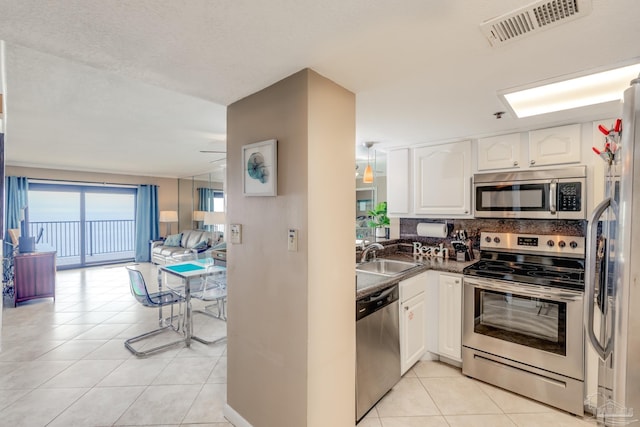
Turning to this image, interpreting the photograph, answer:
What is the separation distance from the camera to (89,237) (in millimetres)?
6867

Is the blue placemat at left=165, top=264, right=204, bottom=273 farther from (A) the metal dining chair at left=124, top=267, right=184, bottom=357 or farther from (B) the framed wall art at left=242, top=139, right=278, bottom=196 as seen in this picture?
(B) the framed wall art at left=242, top=139, right=278, bottom=196

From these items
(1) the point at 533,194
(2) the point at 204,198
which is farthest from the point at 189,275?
(2) the point at 204,198

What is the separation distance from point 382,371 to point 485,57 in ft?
6.79

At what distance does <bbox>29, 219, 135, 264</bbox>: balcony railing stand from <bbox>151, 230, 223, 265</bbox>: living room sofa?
101cm

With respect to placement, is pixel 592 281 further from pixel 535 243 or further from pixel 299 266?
pixel 535 243

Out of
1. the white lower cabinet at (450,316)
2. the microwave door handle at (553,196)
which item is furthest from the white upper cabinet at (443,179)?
the white lower cabinet at (450,316)

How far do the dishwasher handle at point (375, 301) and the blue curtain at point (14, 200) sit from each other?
22.9ft

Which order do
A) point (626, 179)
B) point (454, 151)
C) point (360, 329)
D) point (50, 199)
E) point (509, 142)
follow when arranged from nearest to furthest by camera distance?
point (626, 179), point (360, 329), point (509, 142), point (454, 151), point (50, 199)

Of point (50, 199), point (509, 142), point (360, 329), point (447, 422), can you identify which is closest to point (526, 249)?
A: point (509, 142)

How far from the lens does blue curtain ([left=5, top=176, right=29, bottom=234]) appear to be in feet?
18.0

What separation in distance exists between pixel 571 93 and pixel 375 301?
2.17m

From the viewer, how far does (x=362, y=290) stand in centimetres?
189

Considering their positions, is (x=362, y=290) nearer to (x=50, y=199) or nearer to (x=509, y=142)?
(x=509, y=142)

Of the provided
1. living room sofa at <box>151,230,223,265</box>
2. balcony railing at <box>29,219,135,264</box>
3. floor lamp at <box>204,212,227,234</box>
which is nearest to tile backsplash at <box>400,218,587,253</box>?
floor lamp at <box>204,212,227,234</box>
